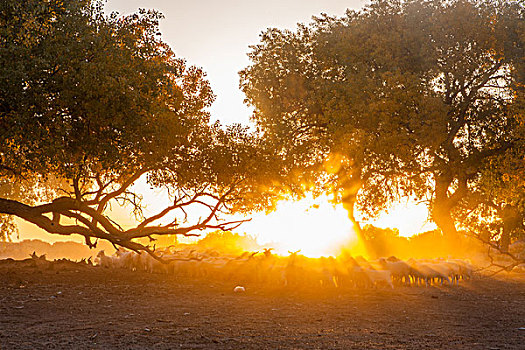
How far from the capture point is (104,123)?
15.0m

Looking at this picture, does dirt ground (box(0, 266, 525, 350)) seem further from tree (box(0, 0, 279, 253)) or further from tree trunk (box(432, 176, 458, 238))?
tree trunk (box(432, 176, 458, 238))

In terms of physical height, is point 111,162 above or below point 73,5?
below

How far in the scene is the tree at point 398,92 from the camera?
→ 23.3m

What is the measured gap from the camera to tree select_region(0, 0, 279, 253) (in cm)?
1355

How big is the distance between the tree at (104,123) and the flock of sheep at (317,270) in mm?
2686

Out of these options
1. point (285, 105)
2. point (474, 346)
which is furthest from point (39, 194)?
point (474, 346)

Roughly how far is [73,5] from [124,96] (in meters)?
3.23

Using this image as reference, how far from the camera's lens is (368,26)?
87.2 feet

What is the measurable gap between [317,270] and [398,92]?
9330 mm

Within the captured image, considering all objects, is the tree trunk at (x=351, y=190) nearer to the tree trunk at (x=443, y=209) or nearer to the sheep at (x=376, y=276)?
the tree trunk at (x=443, y=209)

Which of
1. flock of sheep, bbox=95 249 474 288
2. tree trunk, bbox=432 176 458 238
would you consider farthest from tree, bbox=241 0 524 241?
flock of sheep, bbox=95 249 474 288

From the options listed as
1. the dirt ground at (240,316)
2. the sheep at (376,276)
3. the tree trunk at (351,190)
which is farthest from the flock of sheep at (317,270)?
the tree trunk at (351,190)

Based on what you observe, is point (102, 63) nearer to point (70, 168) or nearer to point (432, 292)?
point (70, 168)

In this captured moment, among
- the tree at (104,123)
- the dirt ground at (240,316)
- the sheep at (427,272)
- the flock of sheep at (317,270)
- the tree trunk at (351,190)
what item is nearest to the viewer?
the dirt ground at (240,316)
